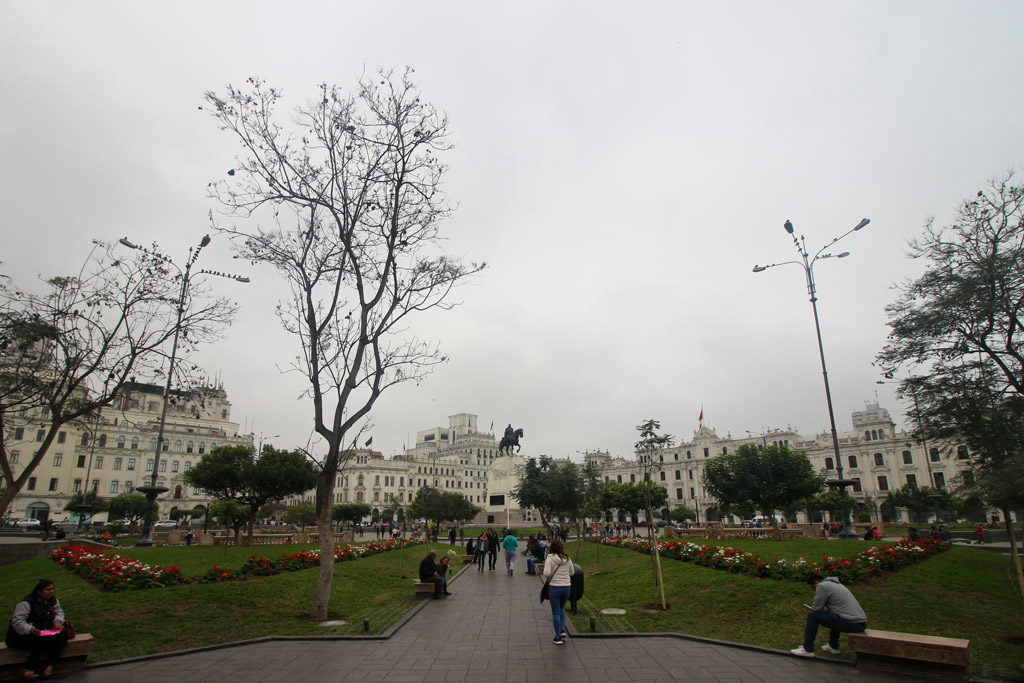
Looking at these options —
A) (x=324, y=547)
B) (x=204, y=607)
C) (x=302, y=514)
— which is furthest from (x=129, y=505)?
(x=324, y=547)

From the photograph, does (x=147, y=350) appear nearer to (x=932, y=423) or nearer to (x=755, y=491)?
(x=932, y=423)

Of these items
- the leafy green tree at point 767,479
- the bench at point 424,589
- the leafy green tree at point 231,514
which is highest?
the leafy green tree at point 767,479

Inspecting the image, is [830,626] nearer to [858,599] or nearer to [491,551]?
[858,599]

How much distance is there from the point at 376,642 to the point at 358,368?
227 inches

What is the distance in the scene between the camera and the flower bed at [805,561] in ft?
44.0

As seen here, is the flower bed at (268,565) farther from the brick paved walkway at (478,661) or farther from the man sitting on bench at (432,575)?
the brick paved walkway at (478,661)

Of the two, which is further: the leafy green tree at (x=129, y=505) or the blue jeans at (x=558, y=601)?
the leafy green tree at (x=129, y=505)

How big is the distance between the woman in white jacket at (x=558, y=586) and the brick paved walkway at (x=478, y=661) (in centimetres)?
28

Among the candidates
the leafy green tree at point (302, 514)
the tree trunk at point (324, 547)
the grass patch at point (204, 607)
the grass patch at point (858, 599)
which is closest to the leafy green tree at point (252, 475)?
the grass patch at point (204, 607)

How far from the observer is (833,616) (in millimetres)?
8711

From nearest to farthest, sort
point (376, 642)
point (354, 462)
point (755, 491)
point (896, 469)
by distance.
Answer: point (376, 642) < point (755, 491) < point (896, 469) < point (354, 462)

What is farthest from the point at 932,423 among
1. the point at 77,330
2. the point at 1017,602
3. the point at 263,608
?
the point at 77,330

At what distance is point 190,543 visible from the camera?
30.3 m

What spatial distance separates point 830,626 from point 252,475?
30.2m
